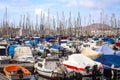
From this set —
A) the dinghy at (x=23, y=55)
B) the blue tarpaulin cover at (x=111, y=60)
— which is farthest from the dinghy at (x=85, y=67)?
the dinghy at (x=23, y=55)

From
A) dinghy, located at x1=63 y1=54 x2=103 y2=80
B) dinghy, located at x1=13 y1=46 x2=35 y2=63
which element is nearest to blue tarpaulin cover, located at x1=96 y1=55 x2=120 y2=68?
dinghy, located at x1=63 y1=54 x2=103 y2=80

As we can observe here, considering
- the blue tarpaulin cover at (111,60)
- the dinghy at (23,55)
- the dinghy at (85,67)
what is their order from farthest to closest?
the dinghy at (23,55) < the blue tarpaulin cover at (111,60) < the dinghy at (85,67)

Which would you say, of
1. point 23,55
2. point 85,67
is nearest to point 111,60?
point 85,67

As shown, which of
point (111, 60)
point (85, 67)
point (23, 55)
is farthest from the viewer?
point (23, 55)

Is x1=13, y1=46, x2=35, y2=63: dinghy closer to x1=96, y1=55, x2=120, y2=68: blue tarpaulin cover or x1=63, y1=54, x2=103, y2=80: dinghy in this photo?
x1=63, y1=54, x2=103, y2=80: dinghy

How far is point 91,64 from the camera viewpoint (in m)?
23.9

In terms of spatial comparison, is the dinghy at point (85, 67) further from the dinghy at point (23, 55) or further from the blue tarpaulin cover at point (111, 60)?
the dinghy at point (23, 55)

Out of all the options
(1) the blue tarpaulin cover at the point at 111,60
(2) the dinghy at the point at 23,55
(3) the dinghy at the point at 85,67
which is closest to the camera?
(3) the dinghy at the point at 85,67

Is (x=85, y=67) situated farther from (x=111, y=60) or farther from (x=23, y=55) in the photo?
(x=23, y=55)

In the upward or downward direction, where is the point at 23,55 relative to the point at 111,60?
downward

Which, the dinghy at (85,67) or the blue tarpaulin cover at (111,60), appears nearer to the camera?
the dinghy at (85,67)

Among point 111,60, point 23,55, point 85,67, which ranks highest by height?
point 111,60

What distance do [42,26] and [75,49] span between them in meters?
60.1

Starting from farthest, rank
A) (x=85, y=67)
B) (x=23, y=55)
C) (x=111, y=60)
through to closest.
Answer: (x=23, y=55) < (x=111, y=60) < (x=85, y=67)
